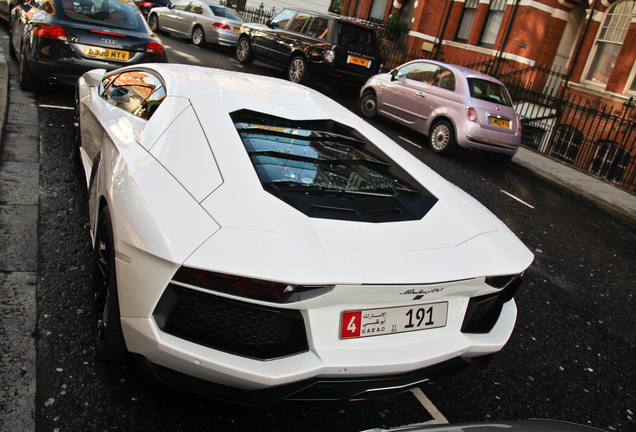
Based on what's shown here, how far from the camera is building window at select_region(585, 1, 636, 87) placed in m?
15.5

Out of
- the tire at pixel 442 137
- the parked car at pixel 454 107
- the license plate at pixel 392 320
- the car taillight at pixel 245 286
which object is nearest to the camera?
the car taillight at pixel 245 286

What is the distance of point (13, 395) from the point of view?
221cm

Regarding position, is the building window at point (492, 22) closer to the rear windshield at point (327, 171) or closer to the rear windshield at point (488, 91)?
the rear windshield at point (488, 91)

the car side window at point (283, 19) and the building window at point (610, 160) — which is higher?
the car side window at point (283, 19)

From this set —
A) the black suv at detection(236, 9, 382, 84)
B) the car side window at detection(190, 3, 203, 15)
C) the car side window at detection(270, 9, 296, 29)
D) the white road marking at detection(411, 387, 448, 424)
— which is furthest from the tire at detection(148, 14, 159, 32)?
the white road marking at detection(411, 387, 448, 424)

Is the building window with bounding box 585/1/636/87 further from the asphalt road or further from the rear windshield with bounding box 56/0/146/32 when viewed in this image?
the rear windshield with bounding box 56/0/146/32

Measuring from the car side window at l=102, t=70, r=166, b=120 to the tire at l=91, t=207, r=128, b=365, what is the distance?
2.53 ft

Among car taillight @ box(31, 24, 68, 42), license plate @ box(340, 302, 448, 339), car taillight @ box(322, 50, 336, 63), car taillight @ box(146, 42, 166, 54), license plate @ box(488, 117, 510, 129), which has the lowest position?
license plate @ box(340, 302, 448, 339)

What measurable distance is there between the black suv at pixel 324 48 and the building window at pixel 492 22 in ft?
29.6

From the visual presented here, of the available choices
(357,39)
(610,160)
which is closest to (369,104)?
(357,39)

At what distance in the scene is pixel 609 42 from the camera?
15.9 m

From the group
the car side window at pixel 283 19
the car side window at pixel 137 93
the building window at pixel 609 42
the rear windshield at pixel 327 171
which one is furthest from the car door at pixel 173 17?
the rear windshield at pixel 327 171

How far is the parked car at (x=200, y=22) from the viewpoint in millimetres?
16000

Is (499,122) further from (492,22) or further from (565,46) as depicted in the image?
(492,22)
